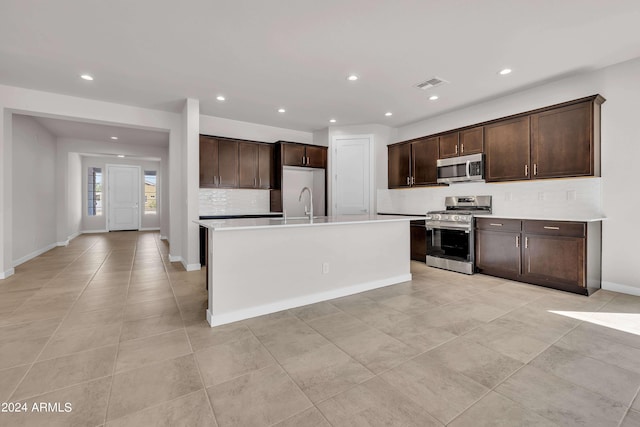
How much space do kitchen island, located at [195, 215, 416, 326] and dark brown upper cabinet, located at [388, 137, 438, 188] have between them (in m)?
1.83

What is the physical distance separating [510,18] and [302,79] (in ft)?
7.53

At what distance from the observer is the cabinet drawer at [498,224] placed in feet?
12.8

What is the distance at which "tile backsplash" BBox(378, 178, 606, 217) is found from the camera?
3615mm

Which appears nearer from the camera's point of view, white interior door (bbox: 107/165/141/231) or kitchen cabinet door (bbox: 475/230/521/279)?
kitchen cabinet door (bbox: 475/230/521/279)

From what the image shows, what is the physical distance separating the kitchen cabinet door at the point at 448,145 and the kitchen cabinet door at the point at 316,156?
2333 millimetres

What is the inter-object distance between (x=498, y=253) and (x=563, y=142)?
1.66 meters

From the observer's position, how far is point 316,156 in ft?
19.8

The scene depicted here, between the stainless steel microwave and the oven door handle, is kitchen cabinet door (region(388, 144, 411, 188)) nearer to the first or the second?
the stainless steel microwave

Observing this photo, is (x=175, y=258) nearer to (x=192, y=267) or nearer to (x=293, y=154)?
(x=192, y=267)

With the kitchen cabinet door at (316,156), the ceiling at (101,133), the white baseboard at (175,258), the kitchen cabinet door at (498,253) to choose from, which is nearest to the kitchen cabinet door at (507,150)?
the kitchen cabinet door at (498,253)

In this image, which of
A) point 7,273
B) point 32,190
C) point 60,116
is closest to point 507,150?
point 60,116

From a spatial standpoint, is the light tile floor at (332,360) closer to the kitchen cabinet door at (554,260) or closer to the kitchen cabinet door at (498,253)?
the kitchen cabinet door at (554,260)

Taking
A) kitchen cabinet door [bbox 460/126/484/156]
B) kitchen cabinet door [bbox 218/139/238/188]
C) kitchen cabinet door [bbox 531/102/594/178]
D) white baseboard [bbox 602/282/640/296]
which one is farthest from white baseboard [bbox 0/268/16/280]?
white baseboard [bbox 602/282/640/296]

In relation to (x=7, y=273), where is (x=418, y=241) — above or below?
above
